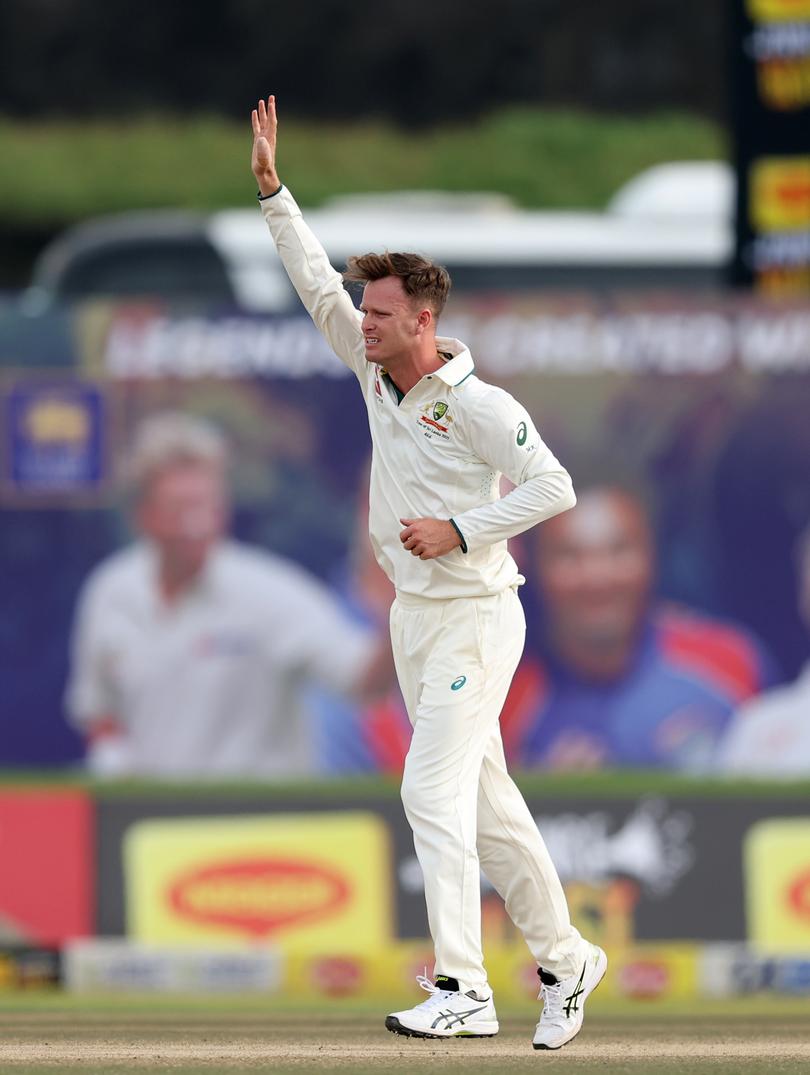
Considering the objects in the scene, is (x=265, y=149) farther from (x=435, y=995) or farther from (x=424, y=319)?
(x=435, y=995)

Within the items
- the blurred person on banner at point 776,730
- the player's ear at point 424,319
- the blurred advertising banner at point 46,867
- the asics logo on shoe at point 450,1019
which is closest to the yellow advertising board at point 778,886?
the blurred person on banner at point 776,730

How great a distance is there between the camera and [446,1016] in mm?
6250

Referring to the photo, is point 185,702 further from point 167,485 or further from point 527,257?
point 527,257

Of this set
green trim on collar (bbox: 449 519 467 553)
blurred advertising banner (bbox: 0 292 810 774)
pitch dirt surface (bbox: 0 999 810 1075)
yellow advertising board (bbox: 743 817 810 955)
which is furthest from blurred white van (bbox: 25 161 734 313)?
green trim on collar (bbox: 449 519 467 553)

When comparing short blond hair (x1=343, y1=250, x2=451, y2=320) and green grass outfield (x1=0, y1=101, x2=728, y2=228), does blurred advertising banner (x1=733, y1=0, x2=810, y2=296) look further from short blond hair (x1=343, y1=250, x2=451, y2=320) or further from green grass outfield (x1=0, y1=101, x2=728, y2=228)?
green grass outfield (x1=0, y1=101, x2=728, y2=228)

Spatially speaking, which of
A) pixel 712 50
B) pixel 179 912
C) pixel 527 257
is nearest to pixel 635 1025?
pixel 179 912

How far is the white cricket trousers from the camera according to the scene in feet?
20.6

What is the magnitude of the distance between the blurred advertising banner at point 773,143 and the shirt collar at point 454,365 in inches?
247

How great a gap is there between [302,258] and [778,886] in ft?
15.2

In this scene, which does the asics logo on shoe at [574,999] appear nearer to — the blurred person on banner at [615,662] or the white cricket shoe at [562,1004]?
the white cricket shoe at [562,1004]

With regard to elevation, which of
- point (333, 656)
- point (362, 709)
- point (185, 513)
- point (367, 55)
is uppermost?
point (367, 55)

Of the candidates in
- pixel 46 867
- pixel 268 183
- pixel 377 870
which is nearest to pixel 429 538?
pixel 268 183

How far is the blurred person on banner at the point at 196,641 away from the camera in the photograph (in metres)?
12.5

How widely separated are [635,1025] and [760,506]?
5.30 metres
